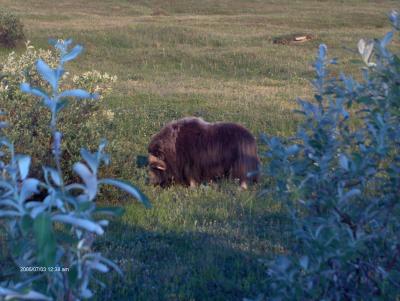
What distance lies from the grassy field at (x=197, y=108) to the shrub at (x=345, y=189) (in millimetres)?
189

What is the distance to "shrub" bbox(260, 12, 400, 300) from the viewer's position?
2818 mm

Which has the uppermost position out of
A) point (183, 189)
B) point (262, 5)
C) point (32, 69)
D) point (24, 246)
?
point (24, 246)

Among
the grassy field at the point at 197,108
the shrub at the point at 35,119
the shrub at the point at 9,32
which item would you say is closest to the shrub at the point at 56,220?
the grassy field at the point at 197,108

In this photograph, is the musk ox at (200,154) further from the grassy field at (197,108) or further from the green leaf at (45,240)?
the green leaf at (45,240)

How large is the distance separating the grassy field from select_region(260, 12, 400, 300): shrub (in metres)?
0.19

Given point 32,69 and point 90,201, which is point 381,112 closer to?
point 90,201

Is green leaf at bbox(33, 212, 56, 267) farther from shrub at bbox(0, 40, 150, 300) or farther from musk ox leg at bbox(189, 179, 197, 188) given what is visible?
musk ox leg at bbox(189, 179, 197, 188)

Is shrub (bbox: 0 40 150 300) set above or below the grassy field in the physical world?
above

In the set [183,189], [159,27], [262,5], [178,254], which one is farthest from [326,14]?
[178,254]

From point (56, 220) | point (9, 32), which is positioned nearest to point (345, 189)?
point (56, 220)

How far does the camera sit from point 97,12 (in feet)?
123

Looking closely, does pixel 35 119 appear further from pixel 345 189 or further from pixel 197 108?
pixel 197 108

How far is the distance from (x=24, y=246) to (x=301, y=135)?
1.38m

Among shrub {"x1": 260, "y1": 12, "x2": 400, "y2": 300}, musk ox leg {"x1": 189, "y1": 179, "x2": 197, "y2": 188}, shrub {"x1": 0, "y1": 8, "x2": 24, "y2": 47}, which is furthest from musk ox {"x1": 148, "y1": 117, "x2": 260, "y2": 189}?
shrub {"x1": 0, "y1": 8, "x2": 24, "y2": 47}
